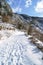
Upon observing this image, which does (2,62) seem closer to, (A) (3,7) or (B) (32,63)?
(B) (32,63)

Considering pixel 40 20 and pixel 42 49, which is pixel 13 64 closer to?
pixel 42 49

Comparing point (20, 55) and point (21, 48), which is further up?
point (20, 55)

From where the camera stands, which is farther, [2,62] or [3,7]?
[3,7]

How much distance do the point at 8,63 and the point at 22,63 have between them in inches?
19.3

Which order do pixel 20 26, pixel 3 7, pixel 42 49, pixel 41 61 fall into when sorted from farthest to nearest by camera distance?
1. pixel 3 7
2. pixel 20 26
3. pixel 42 49
4. pixel 41 61

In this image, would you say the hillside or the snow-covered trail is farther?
the hillside

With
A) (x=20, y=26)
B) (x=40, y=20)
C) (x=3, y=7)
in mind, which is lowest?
(x=40, y=20)

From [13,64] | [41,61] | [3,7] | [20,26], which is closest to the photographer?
[13,64]

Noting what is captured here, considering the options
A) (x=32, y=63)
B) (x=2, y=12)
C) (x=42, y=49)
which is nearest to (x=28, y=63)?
(x=32, y=63)

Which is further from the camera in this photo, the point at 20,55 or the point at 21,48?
the point at 21,48

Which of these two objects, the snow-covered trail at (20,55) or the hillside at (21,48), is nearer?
the snow-covered trail at (20,55)

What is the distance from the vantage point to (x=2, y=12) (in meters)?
35.9

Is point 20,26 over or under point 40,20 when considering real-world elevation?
over

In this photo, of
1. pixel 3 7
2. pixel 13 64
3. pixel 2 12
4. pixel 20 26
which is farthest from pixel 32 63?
pixel 3 7
